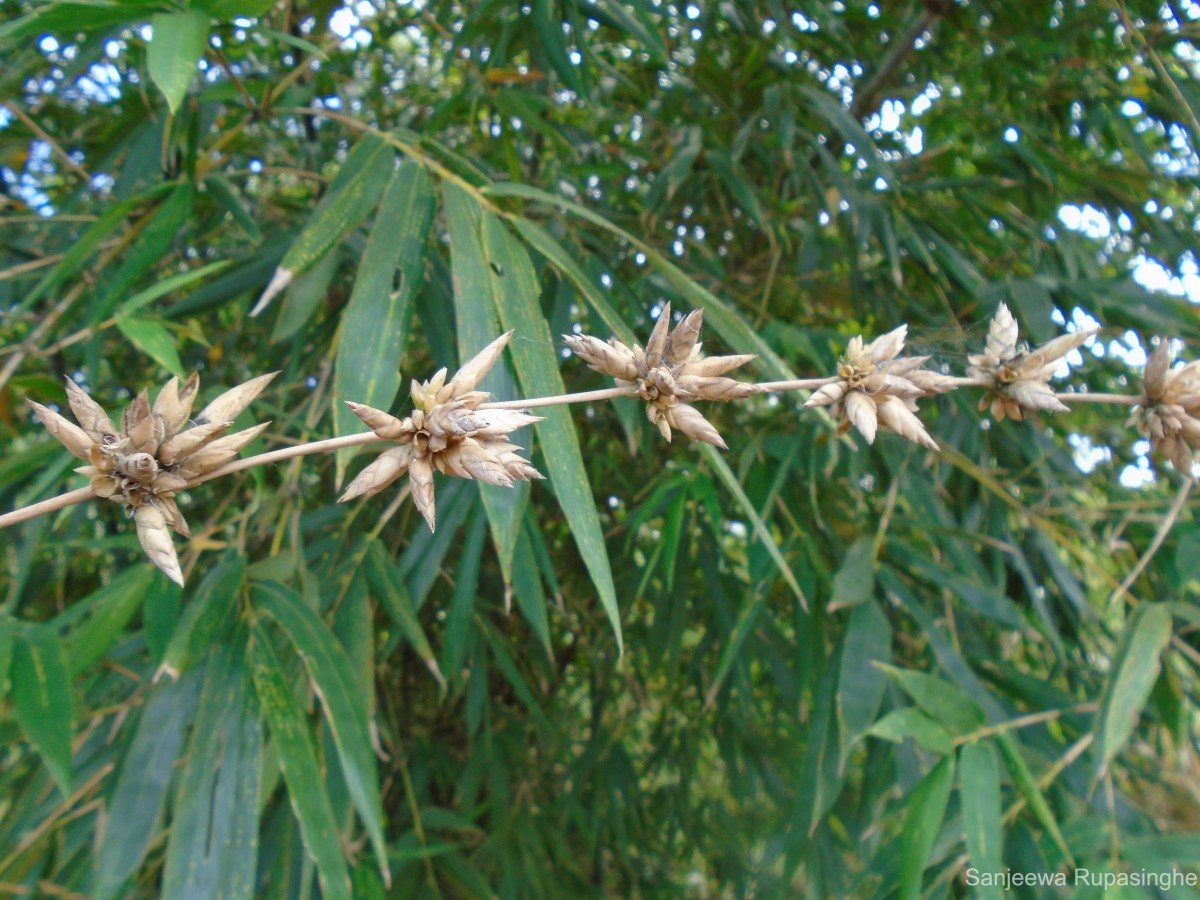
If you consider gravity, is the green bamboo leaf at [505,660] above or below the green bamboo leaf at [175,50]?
below

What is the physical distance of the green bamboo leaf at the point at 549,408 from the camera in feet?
1.92

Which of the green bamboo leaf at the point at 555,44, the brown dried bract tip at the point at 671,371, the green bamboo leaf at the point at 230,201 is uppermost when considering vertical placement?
the green bamboo leaf at the point at 555,44

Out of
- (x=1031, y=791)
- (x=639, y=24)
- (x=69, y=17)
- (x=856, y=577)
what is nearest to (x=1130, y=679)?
(x=1031, y=791)

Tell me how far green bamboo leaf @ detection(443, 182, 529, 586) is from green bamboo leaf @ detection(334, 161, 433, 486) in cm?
5

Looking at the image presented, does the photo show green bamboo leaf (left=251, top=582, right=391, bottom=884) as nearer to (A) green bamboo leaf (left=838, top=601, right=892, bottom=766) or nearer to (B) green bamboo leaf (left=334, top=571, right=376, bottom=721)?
(B) green bamboo leaf (left=334, top=571, right=376, bottom=721)

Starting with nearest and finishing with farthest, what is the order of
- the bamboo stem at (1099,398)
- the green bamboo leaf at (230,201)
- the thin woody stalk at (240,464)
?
the thin woody stalk at (240,464) → the bamboo stem at (1099,398) → the green bamboo leaf at (230,201)

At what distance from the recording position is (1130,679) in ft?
2.65

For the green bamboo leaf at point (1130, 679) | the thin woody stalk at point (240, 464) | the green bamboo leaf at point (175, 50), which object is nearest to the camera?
the thin woody stalk at point (240, 464)

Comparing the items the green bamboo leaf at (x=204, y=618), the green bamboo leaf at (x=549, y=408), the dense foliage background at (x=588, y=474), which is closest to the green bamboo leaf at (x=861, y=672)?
the dense foliage background at (x=588, y=474)

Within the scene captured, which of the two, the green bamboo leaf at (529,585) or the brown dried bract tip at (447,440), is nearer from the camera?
the brown dried bract tip at (447,440)

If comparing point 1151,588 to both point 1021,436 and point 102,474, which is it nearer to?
point 1021,436

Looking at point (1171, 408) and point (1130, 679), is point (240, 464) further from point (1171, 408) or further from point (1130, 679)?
point (1130, 679)

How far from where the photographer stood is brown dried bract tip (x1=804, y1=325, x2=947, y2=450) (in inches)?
15.5

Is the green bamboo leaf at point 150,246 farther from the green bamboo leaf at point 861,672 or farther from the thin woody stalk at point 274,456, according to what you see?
the green bamboo leaf at point 861,672
